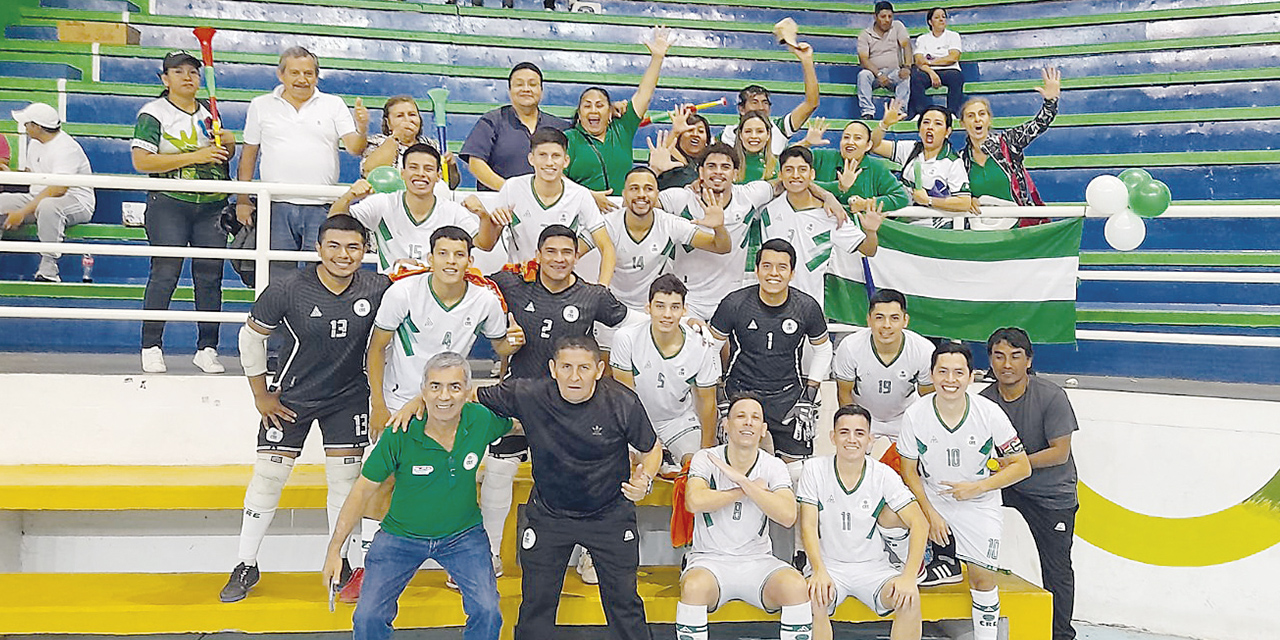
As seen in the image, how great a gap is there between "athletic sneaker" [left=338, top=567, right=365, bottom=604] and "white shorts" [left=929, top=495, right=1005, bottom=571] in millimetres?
2689

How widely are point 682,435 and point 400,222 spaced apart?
168cm

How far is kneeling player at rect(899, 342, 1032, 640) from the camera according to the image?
16.0 feet

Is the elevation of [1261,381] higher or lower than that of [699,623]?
higher

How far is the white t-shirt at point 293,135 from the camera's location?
5961mm

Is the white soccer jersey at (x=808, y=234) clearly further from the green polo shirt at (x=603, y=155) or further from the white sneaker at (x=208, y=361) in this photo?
the white sneaker at (x=208, y=361)

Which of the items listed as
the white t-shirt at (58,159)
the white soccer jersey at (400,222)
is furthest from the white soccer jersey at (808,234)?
the white t-shirt at (58,159)

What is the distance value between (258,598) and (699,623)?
1944 millimetres

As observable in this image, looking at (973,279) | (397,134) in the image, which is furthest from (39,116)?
(973,279)

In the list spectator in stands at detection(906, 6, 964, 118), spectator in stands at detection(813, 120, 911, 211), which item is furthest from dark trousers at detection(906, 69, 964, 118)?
spectator in stands at detection(813, 120, 911, 211)

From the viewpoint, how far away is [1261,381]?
24.3 feet

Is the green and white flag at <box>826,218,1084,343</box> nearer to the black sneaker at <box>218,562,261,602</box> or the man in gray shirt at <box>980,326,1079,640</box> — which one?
the man in gray shirt at <box>980,326,1079,640</box>

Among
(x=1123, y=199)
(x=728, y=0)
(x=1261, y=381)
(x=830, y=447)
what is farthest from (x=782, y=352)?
(x=728, y=0)

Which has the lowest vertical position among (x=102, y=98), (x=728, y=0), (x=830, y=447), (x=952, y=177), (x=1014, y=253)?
(x=830, y=447)

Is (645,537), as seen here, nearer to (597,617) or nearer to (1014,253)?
(597,617)
